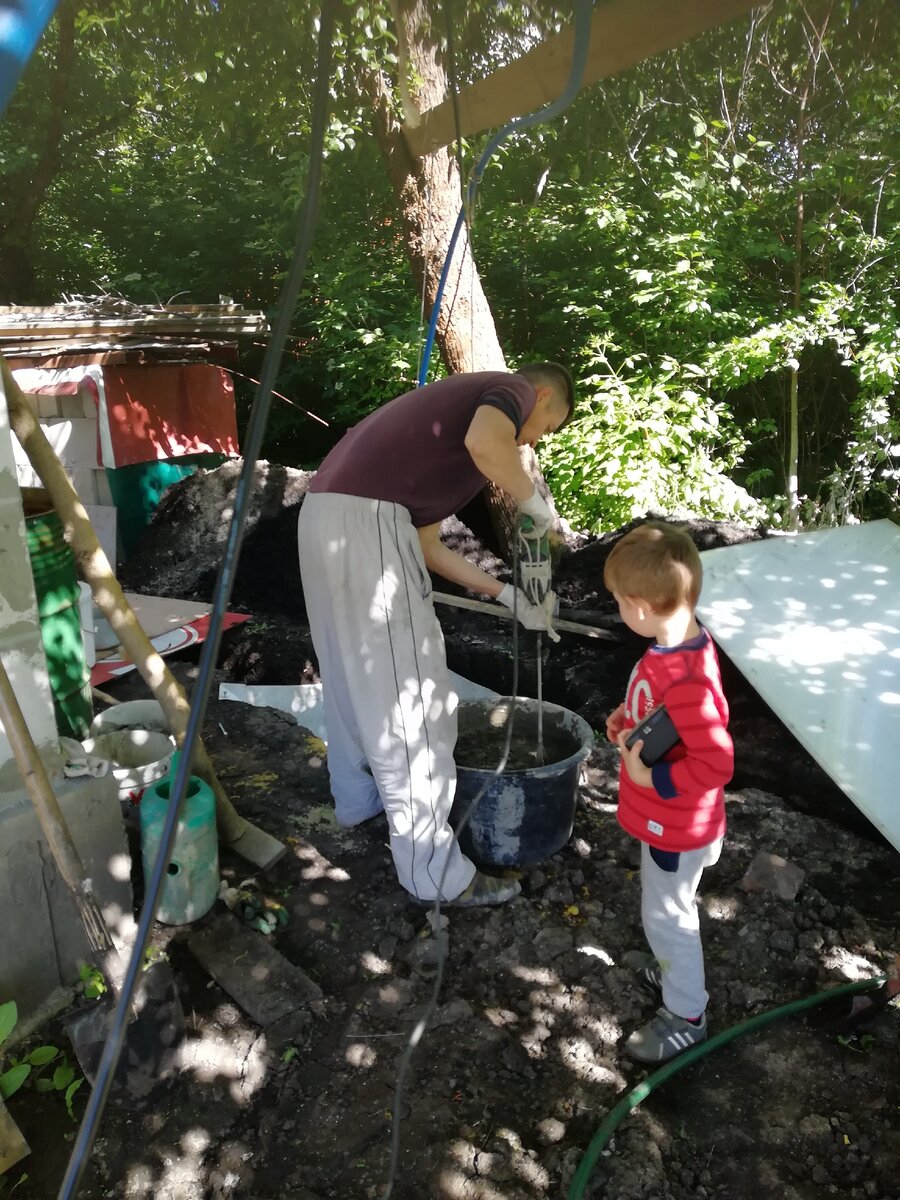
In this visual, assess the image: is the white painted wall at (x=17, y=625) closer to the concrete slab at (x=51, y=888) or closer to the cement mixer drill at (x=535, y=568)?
the concrete slab at (x=51, y=888)

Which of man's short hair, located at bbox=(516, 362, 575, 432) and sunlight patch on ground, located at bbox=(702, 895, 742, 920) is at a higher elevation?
man's short hair, located at bbox=(516, 362, 575, 432)

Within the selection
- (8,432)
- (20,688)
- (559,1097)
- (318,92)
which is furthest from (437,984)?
(318,92)

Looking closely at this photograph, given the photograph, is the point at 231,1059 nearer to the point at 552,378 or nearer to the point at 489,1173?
the point at 489,1173

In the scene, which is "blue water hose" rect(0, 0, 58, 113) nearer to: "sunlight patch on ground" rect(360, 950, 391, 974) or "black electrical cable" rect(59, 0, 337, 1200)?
"black electrical cable" rect(59, 0, 337, 1200)

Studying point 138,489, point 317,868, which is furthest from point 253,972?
point 138,489

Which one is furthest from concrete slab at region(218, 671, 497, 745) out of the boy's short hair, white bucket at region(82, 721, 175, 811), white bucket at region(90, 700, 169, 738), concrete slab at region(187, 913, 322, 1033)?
the boy's short hair

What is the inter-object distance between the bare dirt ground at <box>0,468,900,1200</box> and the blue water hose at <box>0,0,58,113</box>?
2.19m

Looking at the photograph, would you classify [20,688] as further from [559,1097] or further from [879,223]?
[879,223]

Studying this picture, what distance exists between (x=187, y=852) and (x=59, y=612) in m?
1.23

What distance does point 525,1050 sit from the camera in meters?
2.23

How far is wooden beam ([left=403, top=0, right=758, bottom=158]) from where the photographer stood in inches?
73.7

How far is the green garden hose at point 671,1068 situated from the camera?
181cm

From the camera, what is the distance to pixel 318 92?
1.11m

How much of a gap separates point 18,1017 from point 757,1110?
1996 mm
